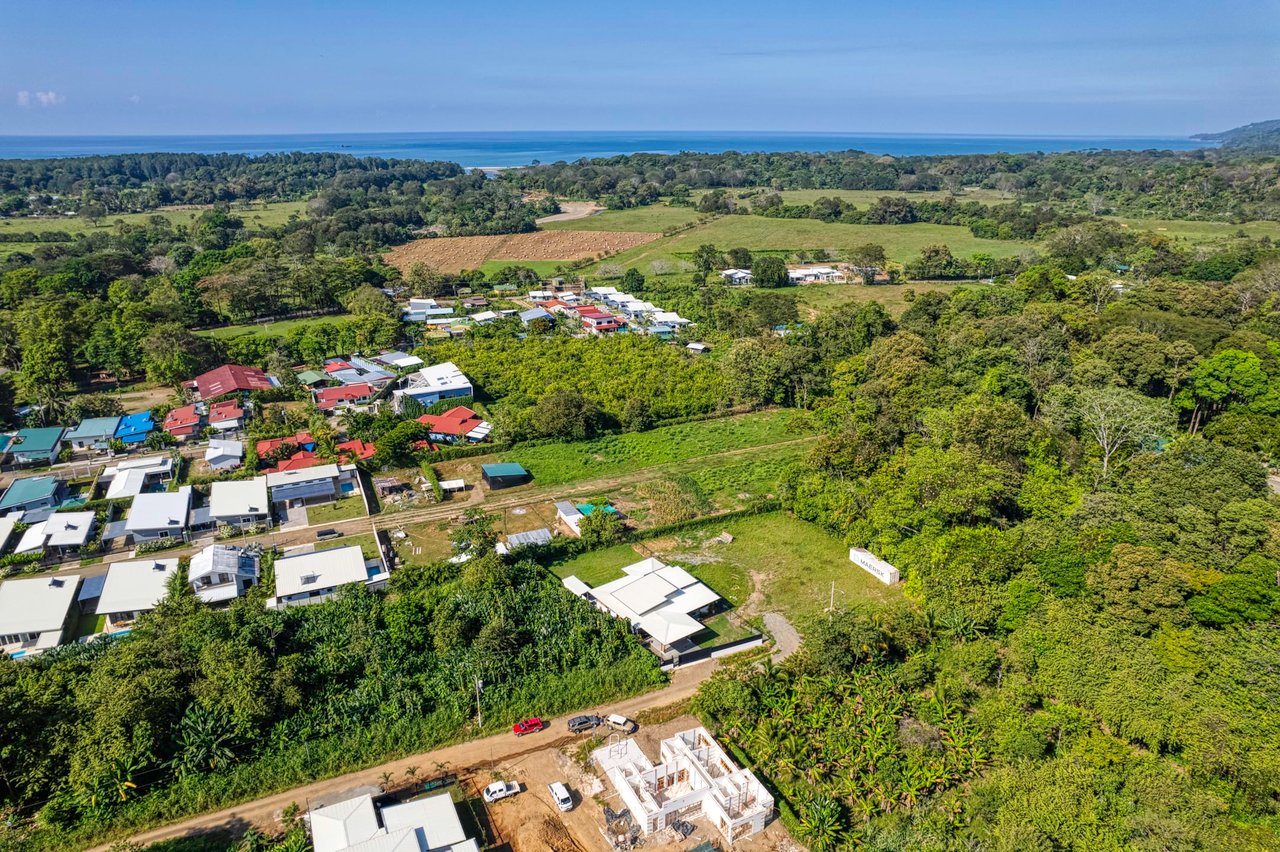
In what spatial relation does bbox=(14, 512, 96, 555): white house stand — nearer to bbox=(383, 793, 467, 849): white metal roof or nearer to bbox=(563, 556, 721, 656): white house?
bbox=(563, 556, 721, 656): white house

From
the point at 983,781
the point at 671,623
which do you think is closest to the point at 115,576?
the point at 671,623

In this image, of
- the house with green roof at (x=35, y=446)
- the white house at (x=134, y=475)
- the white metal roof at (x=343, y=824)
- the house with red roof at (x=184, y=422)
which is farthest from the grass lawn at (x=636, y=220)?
the white metal roof at (x=343, y=824)

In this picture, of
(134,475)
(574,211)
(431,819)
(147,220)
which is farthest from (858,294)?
(147,220)

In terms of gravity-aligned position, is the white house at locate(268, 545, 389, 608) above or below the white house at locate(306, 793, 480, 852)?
above

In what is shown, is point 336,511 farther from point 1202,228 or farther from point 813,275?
point 1202,228

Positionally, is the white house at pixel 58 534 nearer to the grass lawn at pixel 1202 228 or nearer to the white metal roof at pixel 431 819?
the white metal roof at pixel 431 819

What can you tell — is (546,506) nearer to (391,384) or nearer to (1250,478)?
(391,384)

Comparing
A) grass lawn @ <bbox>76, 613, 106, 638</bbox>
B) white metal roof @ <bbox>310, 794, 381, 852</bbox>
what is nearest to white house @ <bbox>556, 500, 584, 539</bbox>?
white metal roof @ <bbox>310, 794, 381, 852</bbox>
